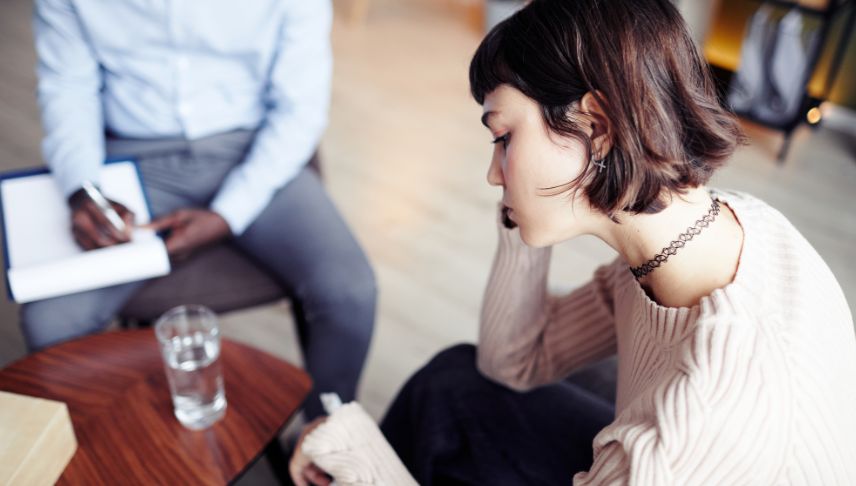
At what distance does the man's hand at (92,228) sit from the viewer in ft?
4.27

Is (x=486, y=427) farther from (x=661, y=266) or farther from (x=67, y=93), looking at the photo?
(x=67, y=93)

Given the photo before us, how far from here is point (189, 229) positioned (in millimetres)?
1391

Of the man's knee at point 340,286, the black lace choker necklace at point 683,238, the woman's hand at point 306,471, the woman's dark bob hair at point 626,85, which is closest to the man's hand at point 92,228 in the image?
the man's knee at point 340,286

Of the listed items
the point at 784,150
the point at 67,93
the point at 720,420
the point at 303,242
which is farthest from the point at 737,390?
the point at 784,150

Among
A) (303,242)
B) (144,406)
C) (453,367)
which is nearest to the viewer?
(144,406)

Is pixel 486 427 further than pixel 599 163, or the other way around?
pixel 486 427

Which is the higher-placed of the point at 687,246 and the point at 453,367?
the point at 687,246

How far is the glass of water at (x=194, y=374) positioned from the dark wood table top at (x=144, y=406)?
0.8 inches

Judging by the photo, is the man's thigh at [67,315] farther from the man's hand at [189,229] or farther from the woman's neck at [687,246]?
the woman's neck at [687,246]

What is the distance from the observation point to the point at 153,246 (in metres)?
1.27

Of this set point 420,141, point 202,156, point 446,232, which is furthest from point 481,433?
point 420,141

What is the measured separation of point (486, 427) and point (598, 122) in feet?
1.75

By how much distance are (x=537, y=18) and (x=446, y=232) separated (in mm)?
1504

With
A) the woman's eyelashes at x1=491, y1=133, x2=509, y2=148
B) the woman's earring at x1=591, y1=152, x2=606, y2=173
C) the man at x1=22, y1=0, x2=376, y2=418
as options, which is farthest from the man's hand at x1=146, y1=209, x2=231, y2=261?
the woman's earring at x1=591, y1=152, x2=606, y2=173
